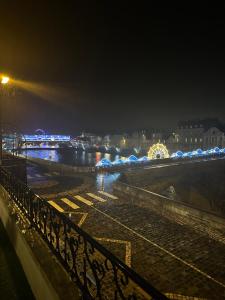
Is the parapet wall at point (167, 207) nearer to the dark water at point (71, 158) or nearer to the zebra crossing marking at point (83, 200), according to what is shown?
the zebra crossing marking at point (83, 200)

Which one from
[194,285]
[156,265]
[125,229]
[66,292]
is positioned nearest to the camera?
[66,292]

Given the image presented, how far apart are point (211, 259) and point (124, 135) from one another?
114 metres

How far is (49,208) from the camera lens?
5547 mm

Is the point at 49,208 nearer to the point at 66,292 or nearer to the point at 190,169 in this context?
the point at 66,292

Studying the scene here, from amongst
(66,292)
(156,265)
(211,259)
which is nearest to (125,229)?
(156,265)

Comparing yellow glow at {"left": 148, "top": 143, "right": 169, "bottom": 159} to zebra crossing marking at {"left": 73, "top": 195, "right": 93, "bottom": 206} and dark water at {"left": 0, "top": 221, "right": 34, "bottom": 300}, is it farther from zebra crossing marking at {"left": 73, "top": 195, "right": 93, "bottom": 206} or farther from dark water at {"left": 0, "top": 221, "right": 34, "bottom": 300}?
dark water at {"left": 0, "top": 221, "right": 34, "bottom": 300}

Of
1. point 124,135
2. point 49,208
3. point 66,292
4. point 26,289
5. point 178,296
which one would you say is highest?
point 124,135

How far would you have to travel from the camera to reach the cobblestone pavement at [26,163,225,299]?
8922 mm

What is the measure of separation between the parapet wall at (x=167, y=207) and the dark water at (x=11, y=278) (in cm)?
1062

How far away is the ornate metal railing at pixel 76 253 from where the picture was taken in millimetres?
3102

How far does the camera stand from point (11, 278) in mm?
5953

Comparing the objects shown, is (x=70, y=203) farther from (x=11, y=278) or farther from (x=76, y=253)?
(x=76, y=253)

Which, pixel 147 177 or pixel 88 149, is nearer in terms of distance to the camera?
pixel 147 177

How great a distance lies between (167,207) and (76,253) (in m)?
12.5
